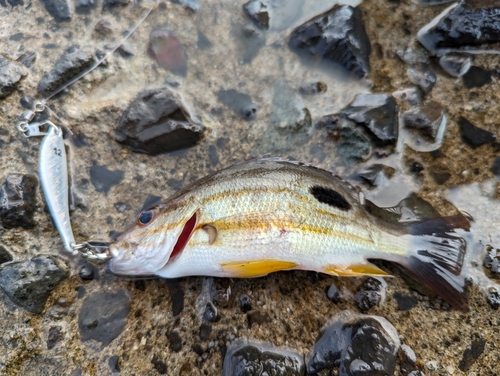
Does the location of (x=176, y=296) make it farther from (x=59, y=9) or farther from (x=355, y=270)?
(x=59, y=9)

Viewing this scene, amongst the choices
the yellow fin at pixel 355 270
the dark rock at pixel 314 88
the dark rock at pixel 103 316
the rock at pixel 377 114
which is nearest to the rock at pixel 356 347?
the yellow fin at pixel 355 270

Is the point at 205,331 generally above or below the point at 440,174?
below

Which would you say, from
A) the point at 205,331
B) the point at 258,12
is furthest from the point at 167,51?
the point at 205,331

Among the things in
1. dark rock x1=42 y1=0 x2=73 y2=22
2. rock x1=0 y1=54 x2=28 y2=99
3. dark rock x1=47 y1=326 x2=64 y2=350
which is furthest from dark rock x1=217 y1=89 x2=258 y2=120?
dark rock x1=47 y1=326 x2=64 y2=350

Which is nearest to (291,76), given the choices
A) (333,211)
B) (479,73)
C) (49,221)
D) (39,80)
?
(333,211)

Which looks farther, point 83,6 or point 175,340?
point 83,6

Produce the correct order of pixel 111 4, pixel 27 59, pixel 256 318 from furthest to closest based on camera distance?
pixel 111 4 < pixel 27 59 < pixel 256 318

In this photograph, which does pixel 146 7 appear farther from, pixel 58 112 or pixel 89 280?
pixel 89 280
